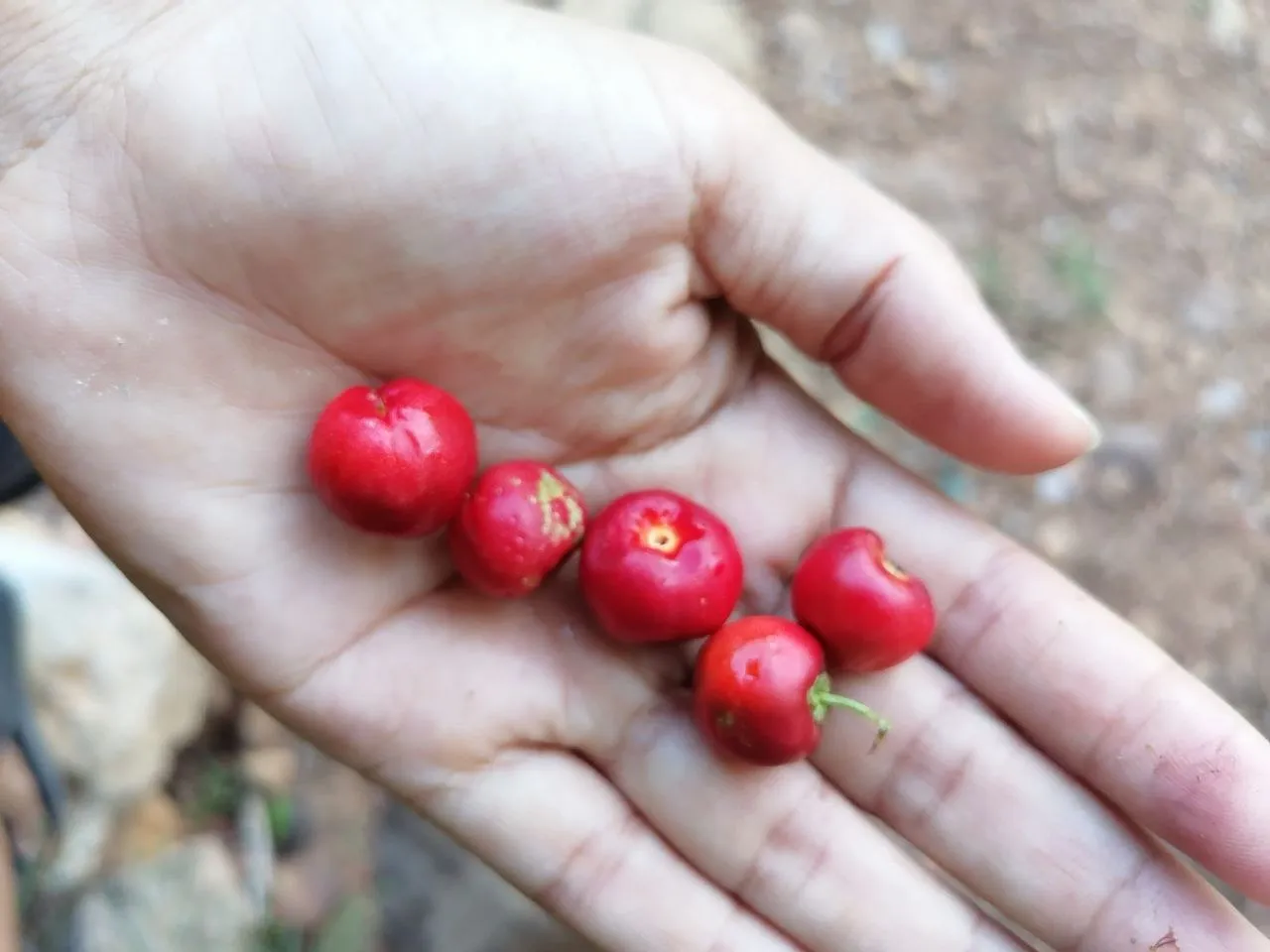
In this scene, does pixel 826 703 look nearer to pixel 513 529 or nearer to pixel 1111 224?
pixel 513 529

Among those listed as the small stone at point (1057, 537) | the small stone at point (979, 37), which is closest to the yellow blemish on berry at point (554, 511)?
the small stone at point (1057, 537)

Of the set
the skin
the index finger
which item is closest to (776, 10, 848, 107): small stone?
the skin

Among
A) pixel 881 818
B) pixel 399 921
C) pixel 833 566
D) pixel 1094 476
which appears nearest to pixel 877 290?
pixel 833 566

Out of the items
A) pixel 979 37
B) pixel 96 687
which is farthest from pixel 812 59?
pixel 96 687

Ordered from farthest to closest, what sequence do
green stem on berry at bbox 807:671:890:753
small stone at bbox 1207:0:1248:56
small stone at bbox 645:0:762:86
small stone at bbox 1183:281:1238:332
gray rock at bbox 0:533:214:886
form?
small stone at bbox 1207:0:1248:56, small stone at bbox 645:0:762:86, small stone at bbox 1183:281:1238:332, gray rock at bbox 0:533:214:886, green stem on berry at bbox 807:671:890:753

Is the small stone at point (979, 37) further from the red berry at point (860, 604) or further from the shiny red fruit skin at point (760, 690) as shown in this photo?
the shiny red fruit skin at point (760, 690)

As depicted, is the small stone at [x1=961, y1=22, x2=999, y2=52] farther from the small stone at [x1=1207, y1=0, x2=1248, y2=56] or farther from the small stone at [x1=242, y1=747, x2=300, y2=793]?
the small stone at [x1=242, y1=747, x2=300, y2=793]
